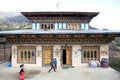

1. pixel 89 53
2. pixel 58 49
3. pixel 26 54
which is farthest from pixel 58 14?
pixel 26 54

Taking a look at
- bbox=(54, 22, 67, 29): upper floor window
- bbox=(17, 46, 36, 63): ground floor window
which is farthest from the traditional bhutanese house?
bbox=(54, 22, 67, 29): upper floor window

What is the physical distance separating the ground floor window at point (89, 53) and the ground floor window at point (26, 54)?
5.46 metres

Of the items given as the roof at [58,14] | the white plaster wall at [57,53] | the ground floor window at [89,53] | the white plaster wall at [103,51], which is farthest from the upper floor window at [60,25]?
the white plaster wall at [103,51]

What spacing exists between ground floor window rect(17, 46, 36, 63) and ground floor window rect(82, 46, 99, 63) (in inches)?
215

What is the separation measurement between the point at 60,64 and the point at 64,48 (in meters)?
1.78

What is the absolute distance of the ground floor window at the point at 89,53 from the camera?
782 inches

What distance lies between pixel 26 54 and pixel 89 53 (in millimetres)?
6912

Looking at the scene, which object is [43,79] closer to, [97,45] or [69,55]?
[69,55]

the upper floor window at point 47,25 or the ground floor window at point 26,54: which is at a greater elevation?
the upper floor window at point 47,25

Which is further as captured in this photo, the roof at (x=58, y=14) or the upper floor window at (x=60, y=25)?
the upper floor window at (x=60, y=25)

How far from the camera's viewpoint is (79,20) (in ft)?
74.7

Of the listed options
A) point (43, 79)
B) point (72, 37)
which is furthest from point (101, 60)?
point (43, 79)

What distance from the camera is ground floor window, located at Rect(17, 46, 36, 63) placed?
19.9 m

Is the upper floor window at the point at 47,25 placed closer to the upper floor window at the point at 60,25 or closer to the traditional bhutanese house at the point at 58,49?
the upper floor window at the point at 60,25
